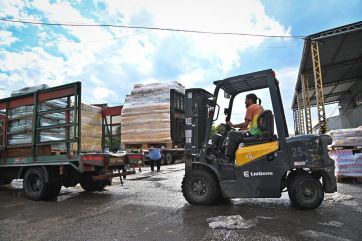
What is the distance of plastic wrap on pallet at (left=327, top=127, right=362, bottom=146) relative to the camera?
8992 millimetres

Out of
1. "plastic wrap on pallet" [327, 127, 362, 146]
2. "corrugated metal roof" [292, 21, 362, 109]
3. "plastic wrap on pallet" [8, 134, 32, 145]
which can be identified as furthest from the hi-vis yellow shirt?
"corrugated metal roof" [292, 21, 362, 109]

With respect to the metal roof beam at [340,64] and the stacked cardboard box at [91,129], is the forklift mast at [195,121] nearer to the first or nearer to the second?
the stacked cardboard box at [91,129]

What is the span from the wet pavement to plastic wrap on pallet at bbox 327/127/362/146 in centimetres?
229

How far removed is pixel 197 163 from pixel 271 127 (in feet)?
5.02

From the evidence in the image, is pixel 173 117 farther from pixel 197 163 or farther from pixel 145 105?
pixel 197 163

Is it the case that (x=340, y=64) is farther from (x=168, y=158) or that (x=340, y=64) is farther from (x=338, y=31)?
(x=168, y=158)

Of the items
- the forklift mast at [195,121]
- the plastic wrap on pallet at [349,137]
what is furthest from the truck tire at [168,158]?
the forklift mast at [195,121]

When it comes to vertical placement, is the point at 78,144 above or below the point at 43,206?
above

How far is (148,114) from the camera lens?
1614cm

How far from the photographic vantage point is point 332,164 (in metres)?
5.46

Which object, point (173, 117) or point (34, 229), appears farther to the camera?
Result: point (173, 117)

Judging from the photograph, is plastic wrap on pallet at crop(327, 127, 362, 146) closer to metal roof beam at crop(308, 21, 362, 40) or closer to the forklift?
the forklift

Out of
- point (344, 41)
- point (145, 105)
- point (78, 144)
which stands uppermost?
point (344, 41)

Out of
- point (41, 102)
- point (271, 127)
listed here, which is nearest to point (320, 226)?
point (271, 127)
